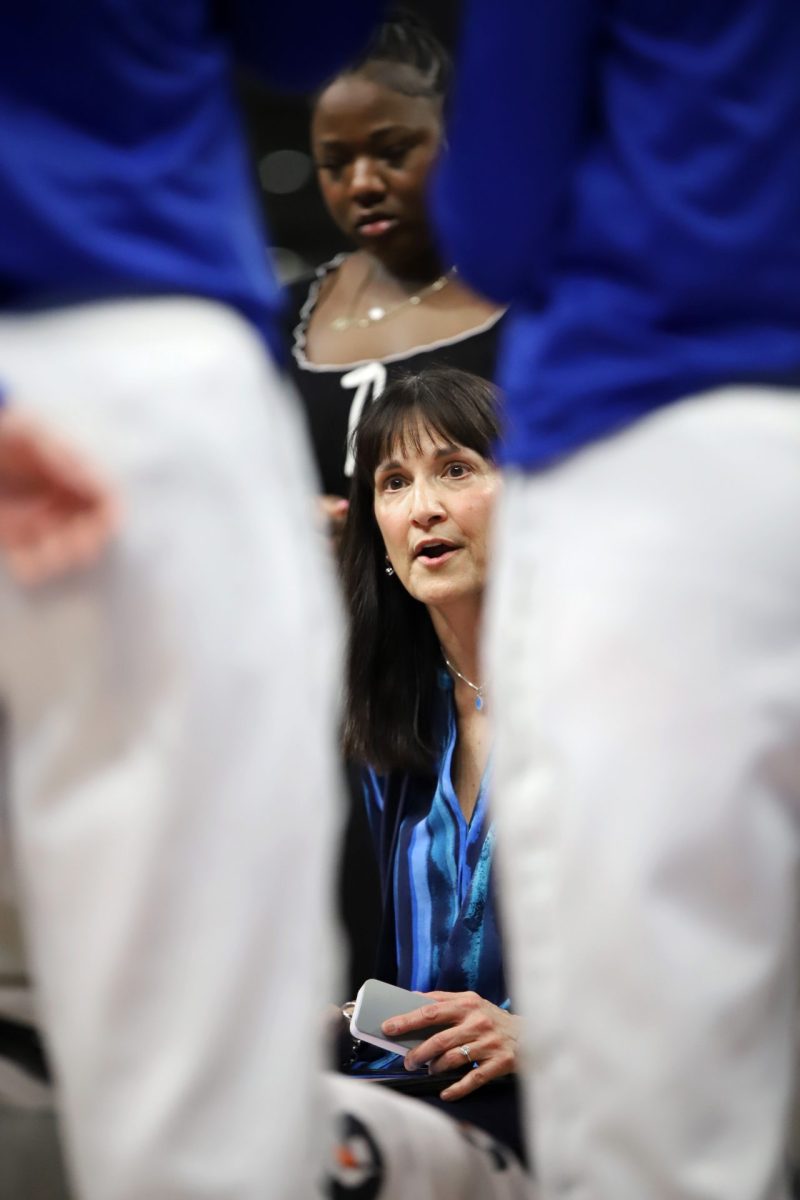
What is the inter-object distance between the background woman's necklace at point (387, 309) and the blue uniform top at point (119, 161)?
93 centimetres

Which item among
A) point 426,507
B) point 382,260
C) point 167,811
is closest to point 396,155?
point 382,260

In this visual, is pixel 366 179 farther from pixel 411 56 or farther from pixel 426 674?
pixel 426 674

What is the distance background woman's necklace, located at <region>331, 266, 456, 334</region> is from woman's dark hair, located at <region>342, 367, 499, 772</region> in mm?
163

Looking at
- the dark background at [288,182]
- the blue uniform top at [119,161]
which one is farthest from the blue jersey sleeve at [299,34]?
the dark background at [288,182]

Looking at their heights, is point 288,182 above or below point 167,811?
below

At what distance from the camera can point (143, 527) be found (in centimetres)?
87

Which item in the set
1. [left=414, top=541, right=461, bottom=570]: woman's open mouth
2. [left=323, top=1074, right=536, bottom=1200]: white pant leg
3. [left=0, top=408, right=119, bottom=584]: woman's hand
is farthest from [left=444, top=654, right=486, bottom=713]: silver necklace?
[left=0, top=408, right=119, bottom=584]: woman's hand

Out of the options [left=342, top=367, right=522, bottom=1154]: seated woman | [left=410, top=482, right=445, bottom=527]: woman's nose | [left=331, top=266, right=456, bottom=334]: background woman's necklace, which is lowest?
[left=342, top=367, right=522, bottom=1154]: seated woman

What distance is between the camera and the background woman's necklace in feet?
6.37

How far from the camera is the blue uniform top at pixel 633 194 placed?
957 millimetres

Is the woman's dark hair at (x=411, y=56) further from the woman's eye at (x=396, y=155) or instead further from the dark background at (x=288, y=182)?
the dark background at (x=288, y=182)

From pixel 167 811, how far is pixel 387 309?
1199 millimetres

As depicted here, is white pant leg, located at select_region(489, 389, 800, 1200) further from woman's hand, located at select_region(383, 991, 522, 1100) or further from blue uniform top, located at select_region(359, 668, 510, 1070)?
blue uniform top, located at select_region(359, 668, 510, 1070)

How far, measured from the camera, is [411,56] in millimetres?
1932
